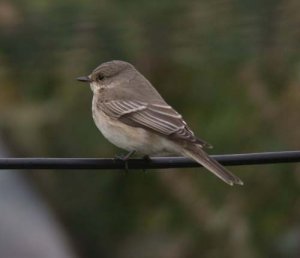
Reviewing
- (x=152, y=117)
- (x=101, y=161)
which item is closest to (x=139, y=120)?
(x=152, y=117)

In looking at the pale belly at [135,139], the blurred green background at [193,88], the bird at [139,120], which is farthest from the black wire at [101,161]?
the blurred green background at [193,88]

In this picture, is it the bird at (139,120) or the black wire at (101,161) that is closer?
the black wire at (101,161)

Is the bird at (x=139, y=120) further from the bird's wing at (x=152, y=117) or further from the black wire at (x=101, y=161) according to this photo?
the black wire at (x=101, y=161)

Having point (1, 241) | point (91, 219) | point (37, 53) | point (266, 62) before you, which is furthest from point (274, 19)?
point (1, 241)

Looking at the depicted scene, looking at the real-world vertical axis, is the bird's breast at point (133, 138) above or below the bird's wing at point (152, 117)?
below

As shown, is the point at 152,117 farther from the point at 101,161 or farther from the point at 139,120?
the point at 101,161

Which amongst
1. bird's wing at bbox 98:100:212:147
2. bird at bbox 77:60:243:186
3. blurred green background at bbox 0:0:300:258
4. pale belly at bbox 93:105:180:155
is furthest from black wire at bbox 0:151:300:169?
blurred green background at bbox 0:0:300:258

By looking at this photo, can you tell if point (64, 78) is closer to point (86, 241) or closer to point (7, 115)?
point (7, 115)
